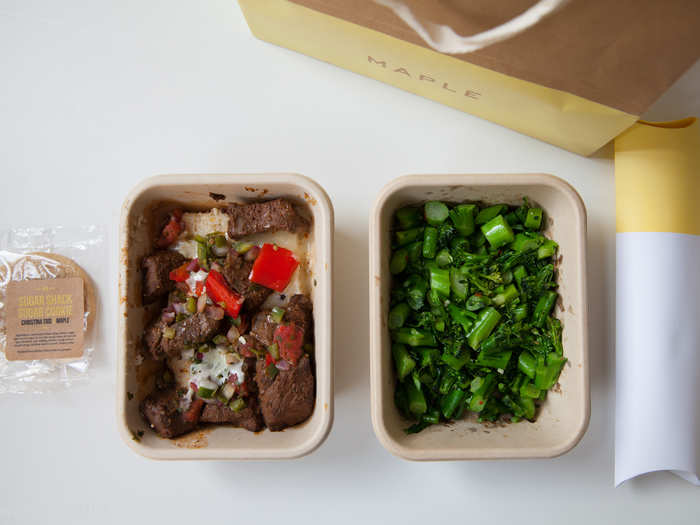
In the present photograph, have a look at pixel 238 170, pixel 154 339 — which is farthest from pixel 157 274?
pixel 238 170

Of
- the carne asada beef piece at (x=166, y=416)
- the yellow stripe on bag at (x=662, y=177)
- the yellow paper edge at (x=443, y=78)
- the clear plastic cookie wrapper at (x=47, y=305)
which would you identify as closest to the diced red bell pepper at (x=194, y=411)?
the carne asada beef piece at (x=166, y=416)

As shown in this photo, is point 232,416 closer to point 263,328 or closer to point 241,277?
point 263,328

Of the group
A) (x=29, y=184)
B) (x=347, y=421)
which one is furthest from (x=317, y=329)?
(x=29, y=184)

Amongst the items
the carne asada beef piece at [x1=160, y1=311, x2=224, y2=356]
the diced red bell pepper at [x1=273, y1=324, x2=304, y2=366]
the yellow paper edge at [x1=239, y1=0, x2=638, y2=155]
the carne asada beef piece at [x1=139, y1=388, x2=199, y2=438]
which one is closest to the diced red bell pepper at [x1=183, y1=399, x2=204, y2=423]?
the carne asada beef piece at [x1=139, y1=388, x2=199, y2=438]

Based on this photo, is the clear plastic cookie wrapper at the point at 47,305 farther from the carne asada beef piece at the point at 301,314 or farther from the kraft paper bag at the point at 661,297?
the kraft paper bag at the point at 661,297

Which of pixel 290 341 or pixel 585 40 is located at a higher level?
pixel 585 40

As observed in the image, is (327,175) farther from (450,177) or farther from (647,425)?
(647,425)
